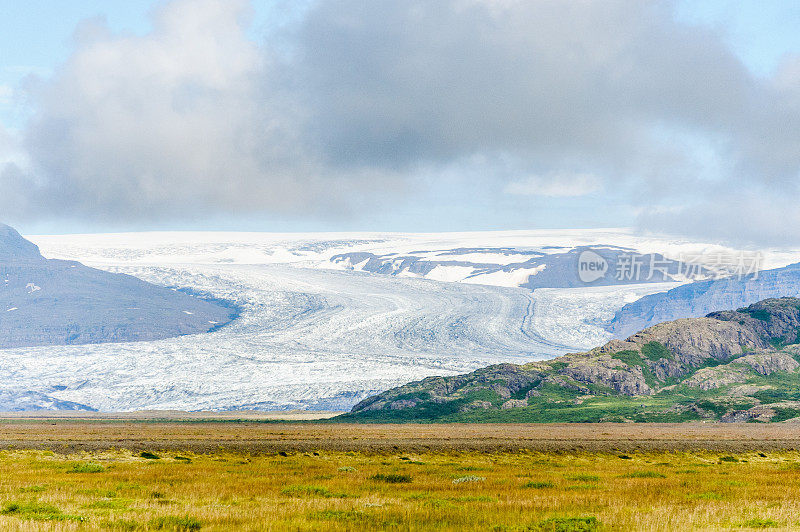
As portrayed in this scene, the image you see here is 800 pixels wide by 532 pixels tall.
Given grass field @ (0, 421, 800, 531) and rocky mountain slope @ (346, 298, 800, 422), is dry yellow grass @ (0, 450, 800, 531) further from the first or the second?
rocky mountain slope @ (346, 298, 800, 422)

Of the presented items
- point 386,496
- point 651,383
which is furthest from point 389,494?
point 651,383

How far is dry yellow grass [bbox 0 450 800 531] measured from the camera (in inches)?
616

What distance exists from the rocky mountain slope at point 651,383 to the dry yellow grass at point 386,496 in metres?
91.8

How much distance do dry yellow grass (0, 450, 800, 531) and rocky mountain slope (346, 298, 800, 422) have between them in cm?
9180

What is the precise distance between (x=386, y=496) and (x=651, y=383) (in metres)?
153

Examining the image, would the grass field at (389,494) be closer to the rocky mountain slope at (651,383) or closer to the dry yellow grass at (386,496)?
the dry yellow grass at (386,496)

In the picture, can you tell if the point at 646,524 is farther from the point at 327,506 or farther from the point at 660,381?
the point at 660,381

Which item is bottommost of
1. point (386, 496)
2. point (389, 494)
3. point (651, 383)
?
point (651, 383)

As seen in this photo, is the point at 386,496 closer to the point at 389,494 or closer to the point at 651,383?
the point at 389,494

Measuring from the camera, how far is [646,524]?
1476 cm

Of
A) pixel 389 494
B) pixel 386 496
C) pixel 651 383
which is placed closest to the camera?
pixel 386 496

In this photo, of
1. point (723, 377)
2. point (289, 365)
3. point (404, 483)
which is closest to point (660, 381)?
point (723, 377)

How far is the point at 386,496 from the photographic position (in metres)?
22.6

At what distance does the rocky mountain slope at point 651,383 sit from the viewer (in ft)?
431
